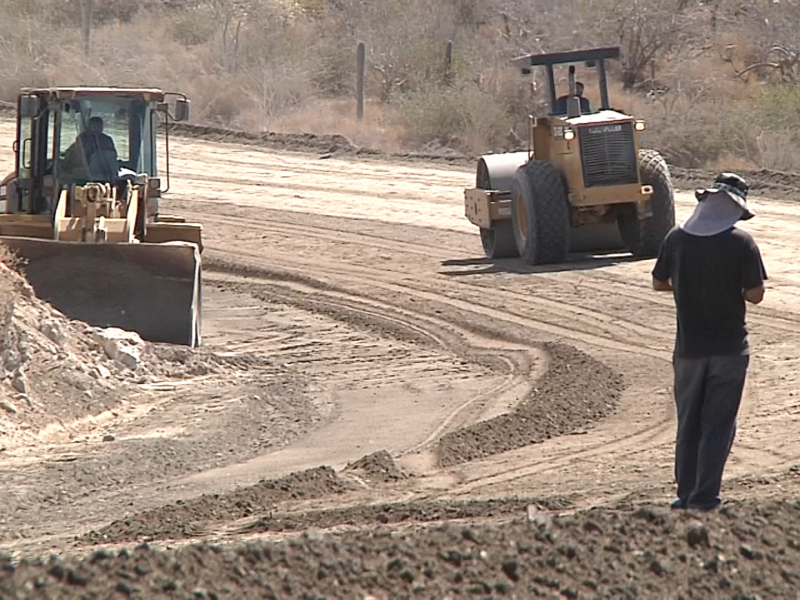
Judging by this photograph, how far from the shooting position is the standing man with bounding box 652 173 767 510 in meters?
7.12

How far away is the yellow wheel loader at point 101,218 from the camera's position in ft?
42.6

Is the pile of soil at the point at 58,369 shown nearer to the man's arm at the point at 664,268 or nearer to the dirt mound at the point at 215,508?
the dirt mound at the point at 215,508

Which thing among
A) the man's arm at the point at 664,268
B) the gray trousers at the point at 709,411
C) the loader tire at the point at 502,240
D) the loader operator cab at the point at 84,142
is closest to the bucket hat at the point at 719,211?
the man's arm at the point at 664,268

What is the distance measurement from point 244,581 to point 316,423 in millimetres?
5416

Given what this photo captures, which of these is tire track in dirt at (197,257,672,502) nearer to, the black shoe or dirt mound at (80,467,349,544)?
dirt mound at (80,467,349,544)

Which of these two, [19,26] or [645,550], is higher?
[19,26]

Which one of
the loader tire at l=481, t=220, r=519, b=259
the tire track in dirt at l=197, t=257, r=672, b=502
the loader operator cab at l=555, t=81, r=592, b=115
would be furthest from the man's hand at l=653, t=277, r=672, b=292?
the loader tire at l=481, t=220, r=519, b=259

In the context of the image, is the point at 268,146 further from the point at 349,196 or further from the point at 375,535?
the point at 375,535

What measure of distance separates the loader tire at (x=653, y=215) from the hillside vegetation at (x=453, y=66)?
9.11 m

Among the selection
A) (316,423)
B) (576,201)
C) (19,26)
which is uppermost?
(19,26)

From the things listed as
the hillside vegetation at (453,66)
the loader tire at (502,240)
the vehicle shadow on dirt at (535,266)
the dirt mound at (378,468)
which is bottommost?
the dirt mound at (378,468)

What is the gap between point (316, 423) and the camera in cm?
1109

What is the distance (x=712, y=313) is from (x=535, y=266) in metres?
10.7

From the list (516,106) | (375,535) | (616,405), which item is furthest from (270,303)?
(516,106)
